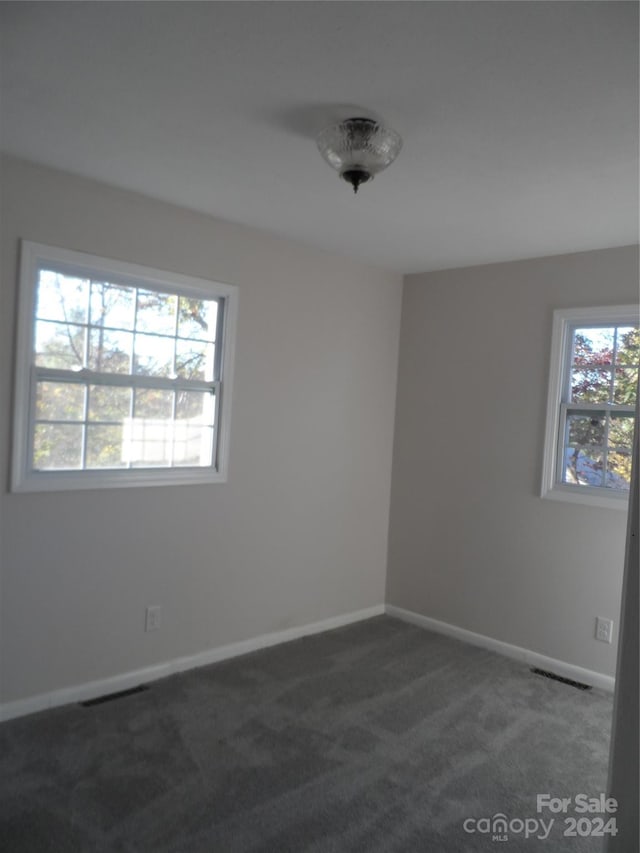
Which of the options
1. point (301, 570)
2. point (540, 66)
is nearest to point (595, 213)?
point (540, 66)

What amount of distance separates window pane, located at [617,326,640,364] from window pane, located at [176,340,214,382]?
7.82 feet

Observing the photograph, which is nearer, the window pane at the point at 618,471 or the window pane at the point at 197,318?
the window pane at the point at 197,318

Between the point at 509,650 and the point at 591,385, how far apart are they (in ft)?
5.73

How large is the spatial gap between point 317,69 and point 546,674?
135 inches

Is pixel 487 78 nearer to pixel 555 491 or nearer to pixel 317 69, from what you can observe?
pixel 317 69

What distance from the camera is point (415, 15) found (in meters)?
1.61

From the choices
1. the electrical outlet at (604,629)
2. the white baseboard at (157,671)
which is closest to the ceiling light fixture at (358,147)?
the white baseboard at (157,671)

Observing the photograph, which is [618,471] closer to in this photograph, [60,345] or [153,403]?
[153,403]

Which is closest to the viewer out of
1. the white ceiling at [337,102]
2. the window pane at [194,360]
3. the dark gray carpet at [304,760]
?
the white ceiling at [337,102]

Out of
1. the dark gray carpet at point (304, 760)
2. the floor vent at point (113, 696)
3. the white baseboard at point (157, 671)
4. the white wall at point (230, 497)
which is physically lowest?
the floor vent at point (113, 696)

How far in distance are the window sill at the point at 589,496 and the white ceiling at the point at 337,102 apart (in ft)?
4.76

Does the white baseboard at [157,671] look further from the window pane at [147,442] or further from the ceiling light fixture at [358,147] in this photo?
the ceiling light fixture at [358,147]

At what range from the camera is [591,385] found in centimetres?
369

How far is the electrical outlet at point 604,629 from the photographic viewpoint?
3.53 meters
